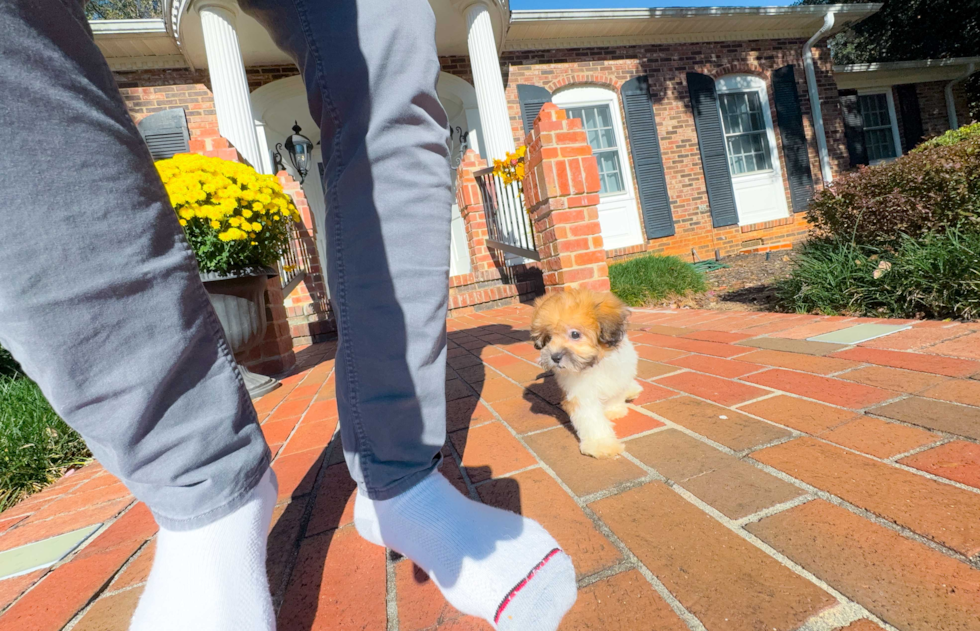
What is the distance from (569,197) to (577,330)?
91.9 inches

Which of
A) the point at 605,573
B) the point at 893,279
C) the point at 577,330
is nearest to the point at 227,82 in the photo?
the point at 577,330

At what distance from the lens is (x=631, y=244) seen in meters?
9.19

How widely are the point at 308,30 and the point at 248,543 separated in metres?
0.96

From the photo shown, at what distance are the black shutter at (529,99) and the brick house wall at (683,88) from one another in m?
0.10

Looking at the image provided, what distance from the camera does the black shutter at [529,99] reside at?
8.61 meters

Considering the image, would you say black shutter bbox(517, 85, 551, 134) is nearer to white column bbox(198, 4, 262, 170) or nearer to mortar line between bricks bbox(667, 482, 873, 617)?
white column bbox(198, 4, 262, 170)

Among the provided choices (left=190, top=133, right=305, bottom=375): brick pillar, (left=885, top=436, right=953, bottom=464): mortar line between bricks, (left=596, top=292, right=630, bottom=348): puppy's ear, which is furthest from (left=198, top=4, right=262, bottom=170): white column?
(left=885, top=436, right=953, bottom=464): mortar line between bricks

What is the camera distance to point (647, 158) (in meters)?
9.15

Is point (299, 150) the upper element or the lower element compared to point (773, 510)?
upper

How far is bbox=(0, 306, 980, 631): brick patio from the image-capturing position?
78cm

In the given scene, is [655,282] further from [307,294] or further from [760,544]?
[307,294]

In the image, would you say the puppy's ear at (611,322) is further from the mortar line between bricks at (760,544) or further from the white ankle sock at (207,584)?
the white ankle sock at (207,584)

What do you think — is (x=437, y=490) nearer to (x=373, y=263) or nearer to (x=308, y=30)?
(x=373, y=263)

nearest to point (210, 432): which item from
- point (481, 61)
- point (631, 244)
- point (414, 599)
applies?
point (414, 599)
